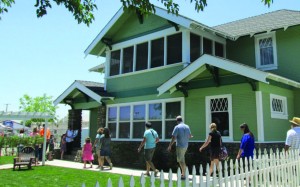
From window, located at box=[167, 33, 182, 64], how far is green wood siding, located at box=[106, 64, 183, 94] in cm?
43

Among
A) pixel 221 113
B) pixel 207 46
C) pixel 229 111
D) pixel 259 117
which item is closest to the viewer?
pixel 259 117

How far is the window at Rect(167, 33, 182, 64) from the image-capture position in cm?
1394

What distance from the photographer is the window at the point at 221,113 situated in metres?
11.5

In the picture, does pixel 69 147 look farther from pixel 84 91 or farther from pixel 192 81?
pixel 192 81

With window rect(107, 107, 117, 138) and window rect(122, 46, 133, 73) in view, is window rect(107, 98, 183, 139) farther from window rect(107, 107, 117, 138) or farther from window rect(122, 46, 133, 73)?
window rect(122, 46, 133, 73)

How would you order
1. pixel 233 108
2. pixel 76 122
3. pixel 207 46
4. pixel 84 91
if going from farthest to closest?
1. pixel 76 122
2. pixel 84 91
3. pixel 207 46
4. pixel 233 108

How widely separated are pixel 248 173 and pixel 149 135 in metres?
5.74

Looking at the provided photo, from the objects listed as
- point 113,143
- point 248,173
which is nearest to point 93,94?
point 113,143

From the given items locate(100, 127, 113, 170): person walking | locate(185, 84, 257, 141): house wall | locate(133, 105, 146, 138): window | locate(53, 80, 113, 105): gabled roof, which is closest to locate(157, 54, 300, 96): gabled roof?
locate(185, 84, 257, 141): house wall

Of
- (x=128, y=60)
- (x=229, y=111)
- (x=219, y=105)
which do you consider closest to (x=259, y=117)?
(x=229, y=111)

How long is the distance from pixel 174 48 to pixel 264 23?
4.79 m

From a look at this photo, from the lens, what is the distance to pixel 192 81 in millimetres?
12648

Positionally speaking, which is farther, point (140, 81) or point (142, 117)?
point (140, 81)

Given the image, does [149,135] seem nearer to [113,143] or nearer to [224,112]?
[224,112]
